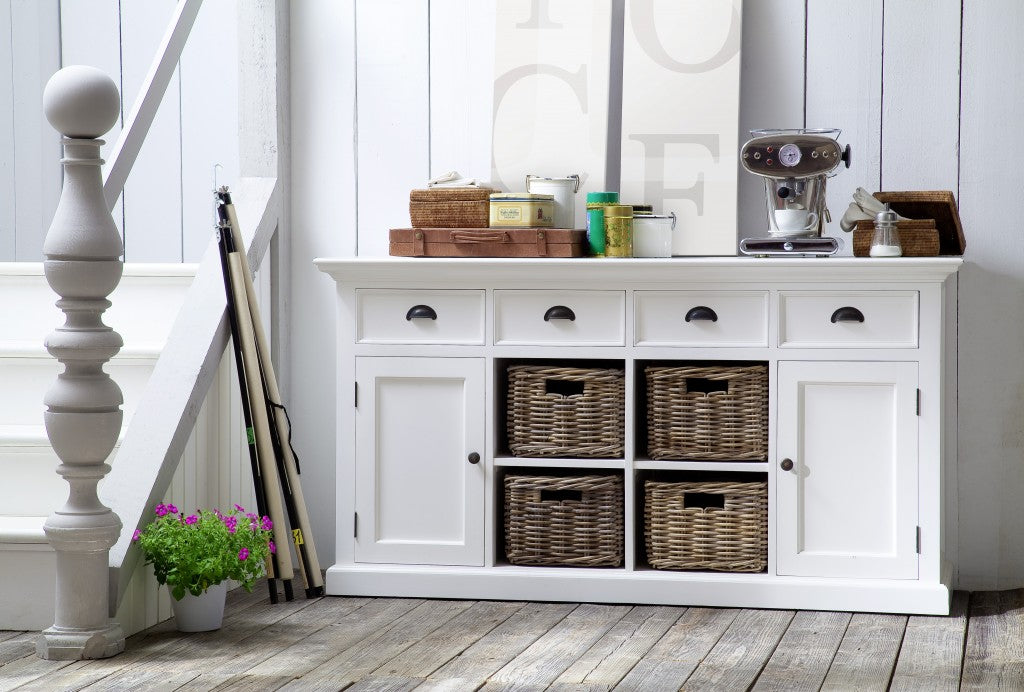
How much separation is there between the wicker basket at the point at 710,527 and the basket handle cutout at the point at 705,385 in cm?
26

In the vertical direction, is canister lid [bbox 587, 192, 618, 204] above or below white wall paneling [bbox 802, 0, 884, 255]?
below

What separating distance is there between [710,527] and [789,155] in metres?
1.01

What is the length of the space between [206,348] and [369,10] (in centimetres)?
125

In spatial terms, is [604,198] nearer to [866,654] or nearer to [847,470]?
[847,470]

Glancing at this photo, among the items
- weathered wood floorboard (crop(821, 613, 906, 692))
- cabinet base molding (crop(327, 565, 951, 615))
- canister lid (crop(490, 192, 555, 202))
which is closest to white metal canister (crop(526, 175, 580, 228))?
canister lid (crop(490, 192, 555, 202))

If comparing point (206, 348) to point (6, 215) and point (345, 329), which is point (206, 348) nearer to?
point (345, 329)

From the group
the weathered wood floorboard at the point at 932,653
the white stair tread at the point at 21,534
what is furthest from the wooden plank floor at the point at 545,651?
the white stair tread at the point at 21,534

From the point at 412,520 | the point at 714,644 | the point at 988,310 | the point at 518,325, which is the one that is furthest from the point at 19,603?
the point at 988,310

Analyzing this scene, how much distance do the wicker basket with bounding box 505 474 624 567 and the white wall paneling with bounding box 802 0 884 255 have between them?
104cm

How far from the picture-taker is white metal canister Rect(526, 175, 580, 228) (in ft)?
11.0

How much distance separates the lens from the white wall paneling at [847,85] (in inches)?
134

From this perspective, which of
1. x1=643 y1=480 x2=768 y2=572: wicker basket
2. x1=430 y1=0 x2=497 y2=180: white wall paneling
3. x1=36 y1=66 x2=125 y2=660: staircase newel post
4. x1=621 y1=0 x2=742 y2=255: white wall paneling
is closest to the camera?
x1=36 y1=66 x2=125 y2=660: staircase newel post

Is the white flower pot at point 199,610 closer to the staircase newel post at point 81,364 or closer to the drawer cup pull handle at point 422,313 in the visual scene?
the staircase newel post at point 81,364

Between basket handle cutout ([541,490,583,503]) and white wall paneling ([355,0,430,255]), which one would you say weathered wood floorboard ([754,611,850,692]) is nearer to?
Answer: basket handle cutout ([541,490,583,503])
